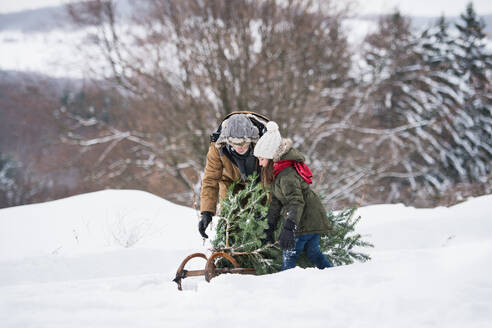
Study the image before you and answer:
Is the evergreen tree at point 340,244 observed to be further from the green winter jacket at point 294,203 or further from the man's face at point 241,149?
the man's face at point 241,149

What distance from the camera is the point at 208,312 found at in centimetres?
187

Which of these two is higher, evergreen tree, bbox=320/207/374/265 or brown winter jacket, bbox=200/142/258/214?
brown winter jacket, bbox=200/142/258/214

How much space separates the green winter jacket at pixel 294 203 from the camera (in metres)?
2.71

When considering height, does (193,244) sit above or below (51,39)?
below

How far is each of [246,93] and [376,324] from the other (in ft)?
27.4

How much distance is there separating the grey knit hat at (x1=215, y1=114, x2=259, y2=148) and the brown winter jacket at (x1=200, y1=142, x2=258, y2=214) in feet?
0.85

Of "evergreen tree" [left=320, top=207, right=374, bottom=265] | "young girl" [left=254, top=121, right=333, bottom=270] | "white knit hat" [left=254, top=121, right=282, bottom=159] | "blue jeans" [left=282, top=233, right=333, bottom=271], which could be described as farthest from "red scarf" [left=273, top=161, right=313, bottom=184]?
"evergreen tree" [left=320, top=207, right=374, bottom=265]

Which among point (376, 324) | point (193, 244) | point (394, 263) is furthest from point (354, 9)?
point (376, 324)

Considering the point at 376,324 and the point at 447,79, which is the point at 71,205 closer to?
the point at 376,324

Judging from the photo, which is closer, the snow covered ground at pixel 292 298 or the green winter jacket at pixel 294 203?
the snow covered ground at pixel 292 298

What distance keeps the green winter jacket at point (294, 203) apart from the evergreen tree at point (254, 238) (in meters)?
0.11

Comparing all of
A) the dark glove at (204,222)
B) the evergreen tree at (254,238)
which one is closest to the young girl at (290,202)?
the evergreen tree at (254,238)

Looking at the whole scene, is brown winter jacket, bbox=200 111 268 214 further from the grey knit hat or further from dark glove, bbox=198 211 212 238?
the grey knit hat

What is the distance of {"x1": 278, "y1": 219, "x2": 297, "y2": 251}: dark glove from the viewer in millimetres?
2613
